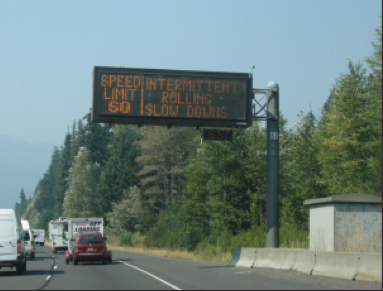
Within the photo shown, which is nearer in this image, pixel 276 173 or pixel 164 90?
pixel 164 90

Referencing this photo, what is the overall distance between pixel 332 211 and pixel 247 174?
3751 centimetres

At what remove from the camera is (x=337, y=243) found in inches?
808

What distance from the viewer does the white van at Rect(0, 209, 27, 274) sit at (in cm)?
2245

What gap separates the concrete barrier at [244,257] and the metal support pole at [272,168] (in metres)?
1.21

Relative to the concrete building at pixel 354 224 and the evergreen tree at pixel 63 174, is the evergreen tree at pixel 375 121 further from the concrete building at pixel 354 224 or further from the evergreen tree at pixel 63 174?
the evergreen tree at pixel 63 174

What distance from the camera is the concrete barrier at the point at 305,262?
64.7 ft

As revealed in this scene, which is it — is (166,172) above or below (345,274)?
above

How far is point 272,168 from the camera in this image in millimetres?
26562

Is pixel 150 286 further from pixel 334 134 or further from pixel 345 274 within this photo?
pixel 334 134

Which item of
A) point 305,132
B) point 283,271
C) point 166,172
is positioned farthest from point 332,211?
point 166,172

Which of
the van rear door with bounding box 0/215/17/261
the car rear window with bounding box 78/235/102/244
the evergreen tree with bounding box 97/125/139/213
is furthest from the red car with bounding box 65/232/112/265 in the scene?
the evergreen tree with bounding box 97/125/139/213

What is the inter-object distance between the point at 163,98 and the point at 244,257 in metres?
8.09

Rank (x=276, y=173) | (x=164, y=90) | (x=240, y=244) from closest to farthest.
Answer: (x=164, y=90) < (x=276, y=173) < (x=240, y=244)

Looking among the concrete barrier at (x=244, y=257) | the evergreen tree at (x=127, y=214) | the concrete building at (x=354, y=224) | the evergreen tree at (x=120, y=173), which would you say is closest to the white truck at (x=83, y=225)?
the concrete barrier at (x=244, y=257)
